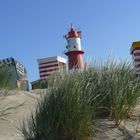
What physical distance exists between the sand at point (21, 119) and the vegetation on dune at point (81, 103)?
0.56 feet

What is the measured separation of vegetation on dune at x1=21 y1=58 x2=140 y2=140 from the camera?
753 centimetres

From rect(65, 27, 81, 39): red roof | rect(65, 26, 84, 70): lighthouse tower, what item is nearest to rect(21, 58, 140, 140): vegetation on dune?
rect(65, 26, 84, 70): lighthouse tower

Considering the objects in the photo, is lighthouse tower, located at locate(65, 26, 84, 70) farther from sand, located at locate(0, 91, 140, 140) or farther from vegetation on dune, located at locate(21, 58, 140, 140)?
vegetation on dune, located at locate(21, 58, 140, 140)

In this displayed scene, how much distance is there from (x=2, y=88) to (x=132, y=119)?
618 cm

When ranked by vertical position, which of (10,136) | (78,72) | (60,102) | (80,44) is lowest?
(10,136)

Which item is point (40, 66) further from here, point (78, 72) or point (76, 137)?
point (76, 137)

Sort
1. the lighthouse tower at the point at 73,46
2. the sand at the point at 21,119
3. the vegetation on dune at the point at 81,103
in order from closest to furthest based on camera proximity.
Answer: the vegetation on dune at the point at 81,103 < the sand at the point at 21,119 < the lighthouse tower at the point at 73,46

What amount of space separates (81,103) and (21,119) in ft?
15.5

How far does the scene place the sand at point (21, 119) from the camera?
26.0ft

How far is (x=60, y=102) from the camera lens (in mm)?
7680

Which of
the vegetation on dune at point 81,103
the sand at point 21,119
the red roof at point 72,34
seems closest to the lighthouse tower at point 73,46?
the red roof at point 72,34

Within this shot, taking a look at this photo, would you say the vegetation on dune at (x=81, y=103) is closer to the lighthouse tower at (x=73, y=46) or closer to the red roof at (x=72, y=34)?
the lighthouse tower at (x=73, y=46)

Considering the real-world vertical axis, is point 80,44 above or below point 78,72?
above

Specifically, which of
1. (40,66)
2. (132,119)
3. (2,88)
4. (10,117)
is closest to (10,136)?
(10,117)
